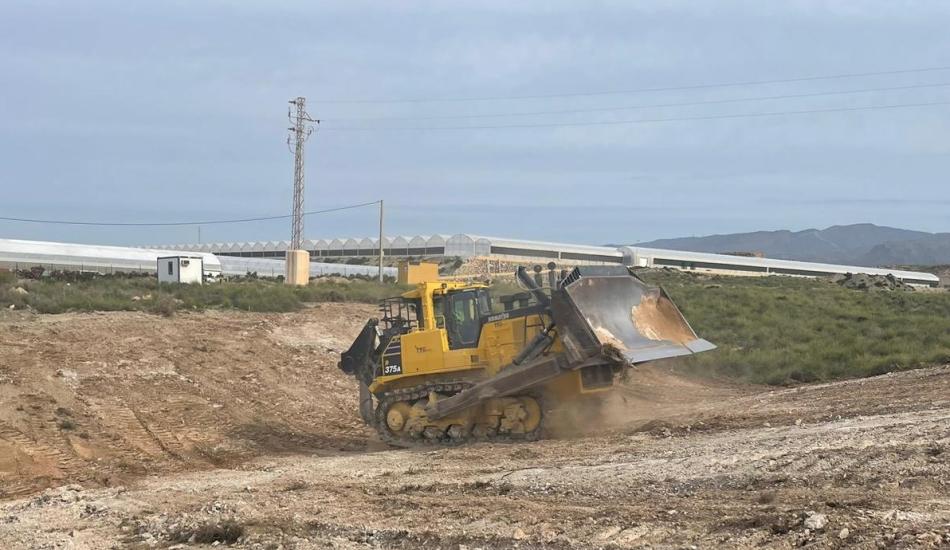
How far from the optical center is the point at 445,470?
37.6 feet

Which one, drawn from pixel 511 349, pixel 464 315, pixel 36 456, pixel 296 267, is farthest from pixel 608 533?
pixel 296 267

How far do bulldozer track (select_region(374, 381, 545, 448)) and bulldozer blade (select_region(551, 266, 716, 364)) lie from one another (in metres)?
A: 1.55

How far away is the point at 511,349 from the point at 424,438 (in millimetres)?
2164

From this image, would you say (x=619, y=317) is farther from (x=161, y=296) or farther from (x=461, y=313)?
(x=161, y=296)

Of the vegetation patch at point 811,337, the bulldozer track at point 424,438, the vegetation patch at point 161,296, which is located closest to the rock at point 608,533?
the bulldozer track at point 424,438

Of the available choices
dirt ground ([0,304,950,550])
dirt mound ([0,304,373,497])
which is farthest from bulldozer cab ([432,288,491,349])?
dirt mound ([0,304,373,497])

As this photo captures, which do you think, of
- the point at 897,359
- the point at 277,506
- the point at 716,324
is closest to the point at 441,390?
the point at 277,506

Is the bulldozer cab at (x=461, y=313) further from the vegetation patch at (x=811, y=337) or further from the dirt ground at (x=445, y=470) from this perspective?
the vegetation patch at (x=811, y=337)

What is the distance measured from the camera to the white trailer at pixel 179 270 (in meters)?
43.3

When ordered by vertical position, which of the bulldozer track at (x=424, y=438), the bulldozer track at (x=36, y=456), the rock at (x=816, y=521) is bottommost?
the bulldozer track at (x=36, y=456)

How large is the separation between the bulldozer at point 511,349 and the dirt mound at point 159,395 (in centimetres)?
171

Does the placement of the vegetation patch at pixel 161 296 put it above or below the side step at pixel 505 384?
above

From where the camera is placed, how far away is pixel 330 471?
480 inches

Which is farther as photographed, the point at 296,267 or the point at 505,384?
the point at 296,267
